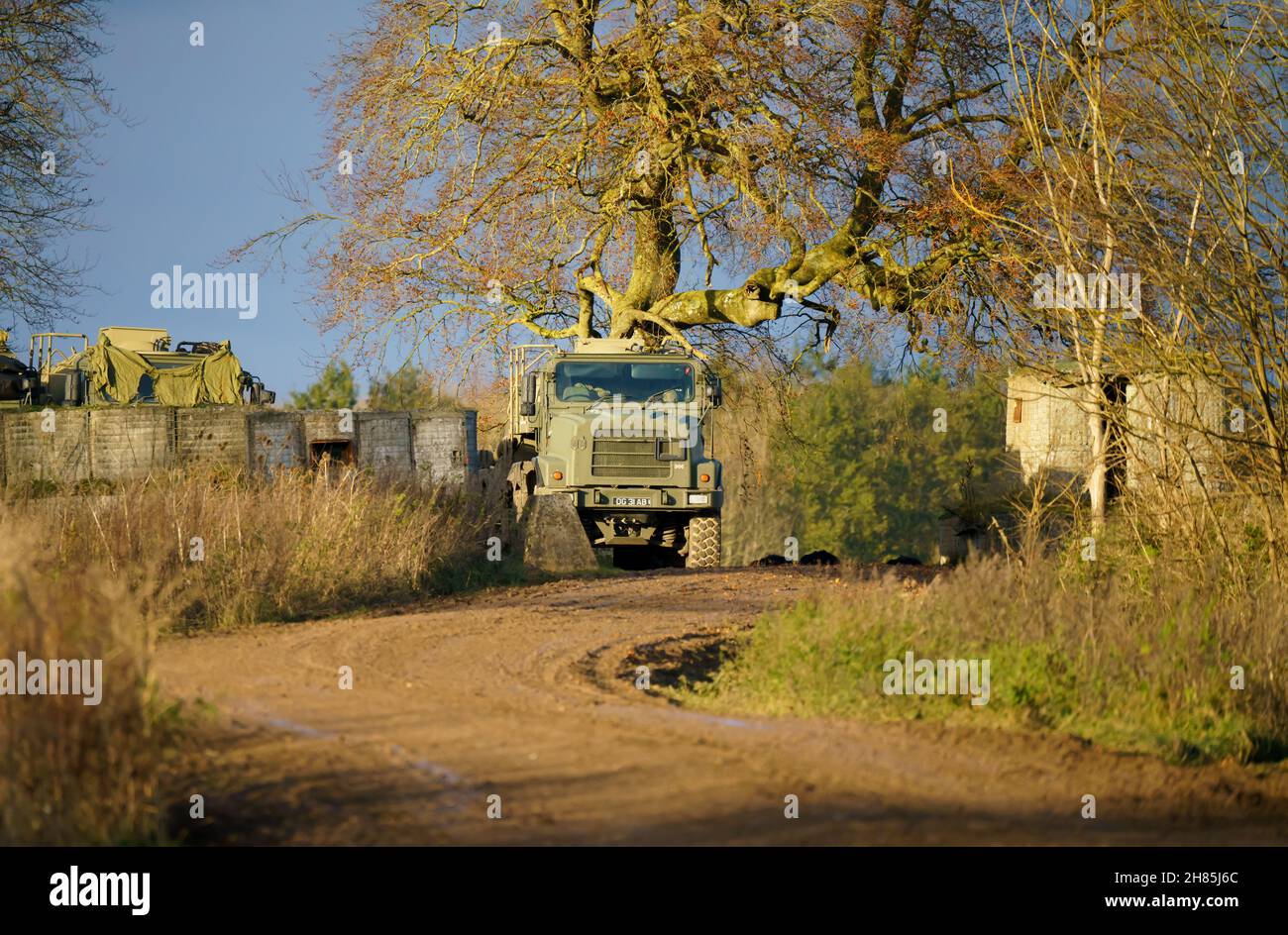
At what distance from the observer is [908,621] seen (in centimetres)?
1012

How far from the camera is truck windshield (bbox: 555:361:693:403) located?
2080 cm

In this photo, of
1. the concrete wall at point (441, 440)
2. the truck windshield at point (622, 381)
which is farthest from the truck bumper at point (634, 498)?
the concrete wall at point (441, 440)

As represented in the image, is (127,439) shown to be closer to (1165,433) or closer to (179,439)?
(179,439)

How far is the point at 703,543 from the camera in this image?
20.9m

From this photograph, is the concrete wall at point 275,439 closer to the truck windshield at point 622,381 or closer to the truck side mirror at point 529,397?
the truck side mirror at point 529,397

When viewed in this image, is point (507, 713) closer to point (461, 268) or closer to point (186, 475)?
point (186, 475)

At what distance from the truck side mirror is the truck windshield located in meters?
0.37

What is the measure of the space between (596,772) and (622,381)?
46.8ft

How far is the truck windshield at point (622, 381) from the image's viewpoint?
68.2ft

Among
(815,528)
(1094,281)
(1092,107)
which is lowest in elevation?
(815,528)

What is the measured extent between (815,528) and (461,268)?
194 feet

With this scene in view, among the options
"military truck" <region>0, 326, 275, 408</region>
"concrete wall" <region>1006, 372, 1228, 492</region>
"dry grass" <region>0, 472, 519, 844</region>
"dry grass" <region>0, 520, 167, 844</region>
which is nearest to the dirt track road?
"dry grass" <region>0, 520, 167, 844</region>

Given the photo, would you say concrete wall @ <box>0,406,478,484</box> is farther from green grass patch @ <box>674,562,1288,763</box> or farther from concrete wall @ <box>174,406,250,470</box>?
green grass patch @ <box>674,562,1288,763</box>
